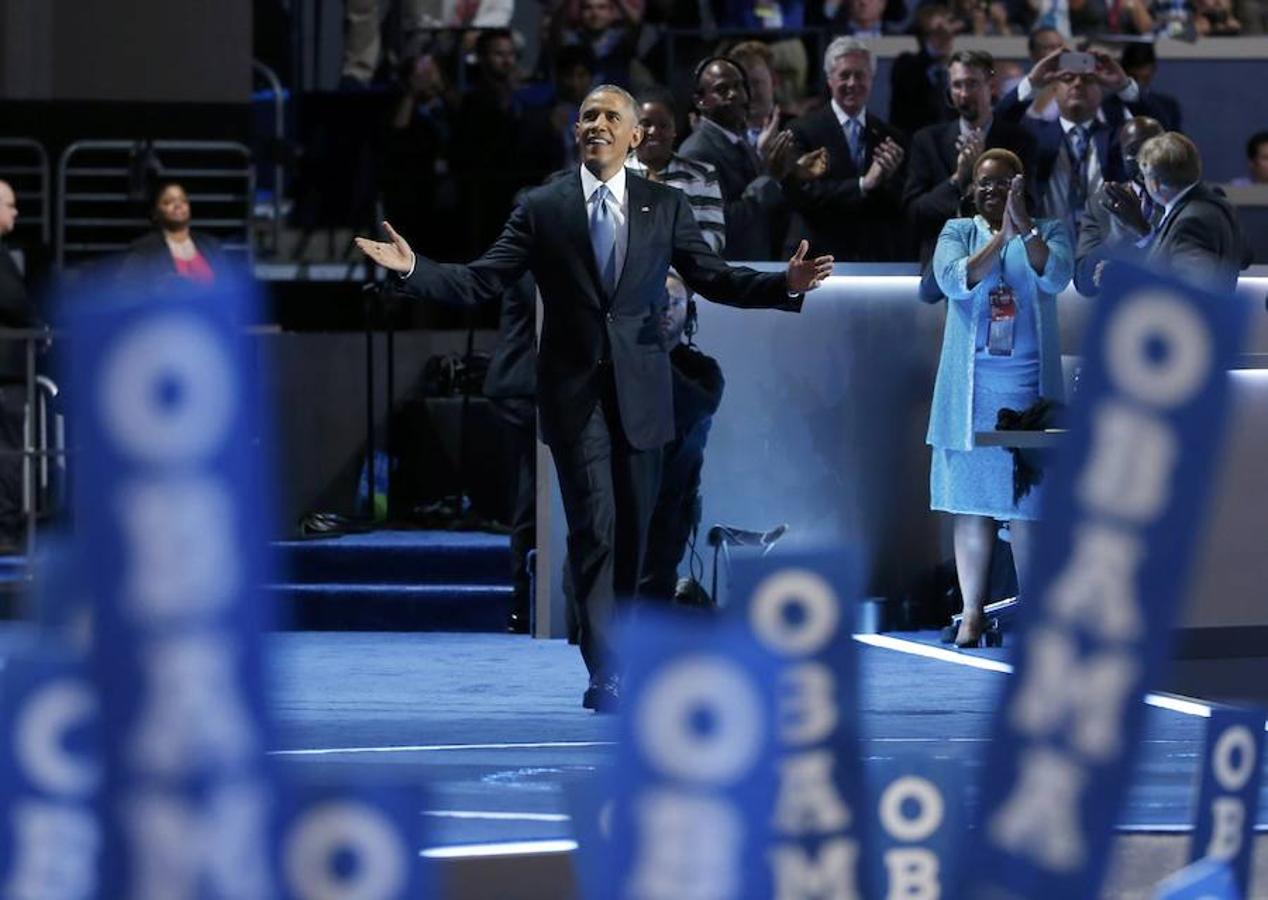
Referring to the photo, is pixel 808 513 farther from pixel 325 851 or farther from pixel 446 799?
pixel 325 851

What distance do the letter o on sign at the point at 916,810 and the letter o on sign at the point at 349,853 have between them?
1.01 meters

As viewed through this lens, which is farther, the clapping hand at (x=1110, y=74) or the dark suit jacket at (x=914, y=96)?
the dark suit jacket at (x=914, y=96)

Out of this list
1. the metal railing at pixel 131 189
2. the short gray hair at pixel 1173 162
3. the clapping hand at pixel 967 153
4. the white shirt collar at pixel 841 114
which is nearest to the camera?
the short gray hair at pixel 1173 162

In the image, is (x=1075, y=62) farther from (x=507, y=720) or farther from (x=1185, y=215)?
(x=507, y=720)

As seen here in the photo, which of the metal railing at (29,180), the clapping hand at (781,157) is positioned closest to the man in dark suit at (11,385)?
the metal railing at (29,180)

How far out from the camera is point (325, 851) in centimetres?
235

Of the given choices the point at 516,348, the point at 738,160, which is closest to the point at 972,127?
the point at 738,160

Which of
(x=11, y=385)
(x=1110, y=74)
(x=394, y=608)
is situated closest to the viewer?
(x=394, y=608)

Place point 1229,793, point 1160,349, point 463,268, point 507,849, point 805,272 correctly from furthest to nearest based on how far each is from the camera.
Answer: point 463,268
point 805,272
point 507,849
point 1229,793
point 1160,349

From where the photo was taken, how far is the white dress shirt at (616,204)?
7.70 metres

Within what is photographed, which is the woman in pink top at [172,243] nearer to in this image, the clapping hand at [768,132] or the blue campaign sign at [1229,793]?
the clapping hand at [768,132]

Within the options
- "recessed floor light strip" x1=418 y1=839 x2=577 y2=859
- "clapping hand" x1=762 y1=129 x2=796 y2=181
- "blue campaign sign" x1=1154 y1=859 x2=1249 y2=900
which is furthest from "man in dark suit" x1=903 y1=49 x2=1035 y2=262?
"blue campaign sign" x1=1154 y1=859 x2=1249 y2=900

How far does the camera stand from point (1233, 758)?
348cm

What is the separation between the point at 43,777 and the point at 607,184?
5.40 meters
